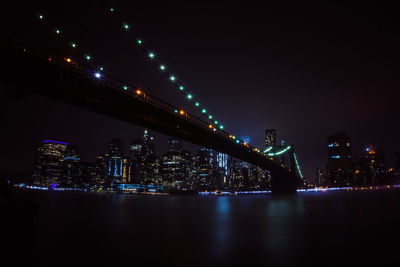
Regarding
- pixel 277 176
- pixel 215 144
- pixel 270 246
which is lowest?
pixel 270 246

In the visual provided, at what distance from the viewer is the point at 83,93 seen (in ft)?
81.5

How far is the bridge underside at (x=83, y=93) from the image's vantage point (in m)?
19.7

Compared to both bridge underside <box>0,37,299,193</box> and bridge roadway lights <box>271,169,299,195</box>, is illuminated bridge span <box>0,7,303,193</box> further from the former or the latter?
bridge roadway lights <box>271,169,299,195</box>

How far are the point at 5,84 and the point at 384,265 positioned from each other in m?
24.4

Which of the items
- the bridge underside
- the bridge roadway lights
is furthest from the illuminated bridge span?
the bridge roadway lights

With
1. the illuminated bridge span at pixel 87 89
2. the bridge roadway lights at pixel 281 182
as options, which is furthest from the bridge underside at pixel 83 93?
the bridge roadway lights at pixel 281 182

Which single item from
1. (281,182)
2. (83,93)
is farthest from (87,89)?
(281,182)

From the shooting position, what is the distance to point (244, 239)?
10.2m

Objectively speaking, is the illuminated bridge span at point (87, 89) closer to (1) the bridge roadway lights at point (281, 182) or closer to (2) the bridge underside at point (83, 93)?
(2) the bridge underside at point (83, 93)

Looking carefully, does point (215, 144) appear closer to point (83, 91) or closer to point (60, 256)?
point (83, 91)

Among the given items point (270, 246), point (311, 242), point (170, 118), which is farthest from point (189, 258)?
point (170, 118)

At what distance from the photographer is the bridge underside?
1967 centimetres

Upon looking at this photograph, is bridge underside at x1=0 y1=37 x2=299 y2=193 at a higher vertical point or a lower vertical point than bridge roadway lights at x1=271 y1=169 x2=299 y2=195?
higher

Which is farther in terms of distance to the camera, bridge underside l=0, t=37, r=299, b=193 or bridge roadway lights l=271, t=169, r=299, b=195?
bridge roadway lights l=271, t=169, r=299, b=195
